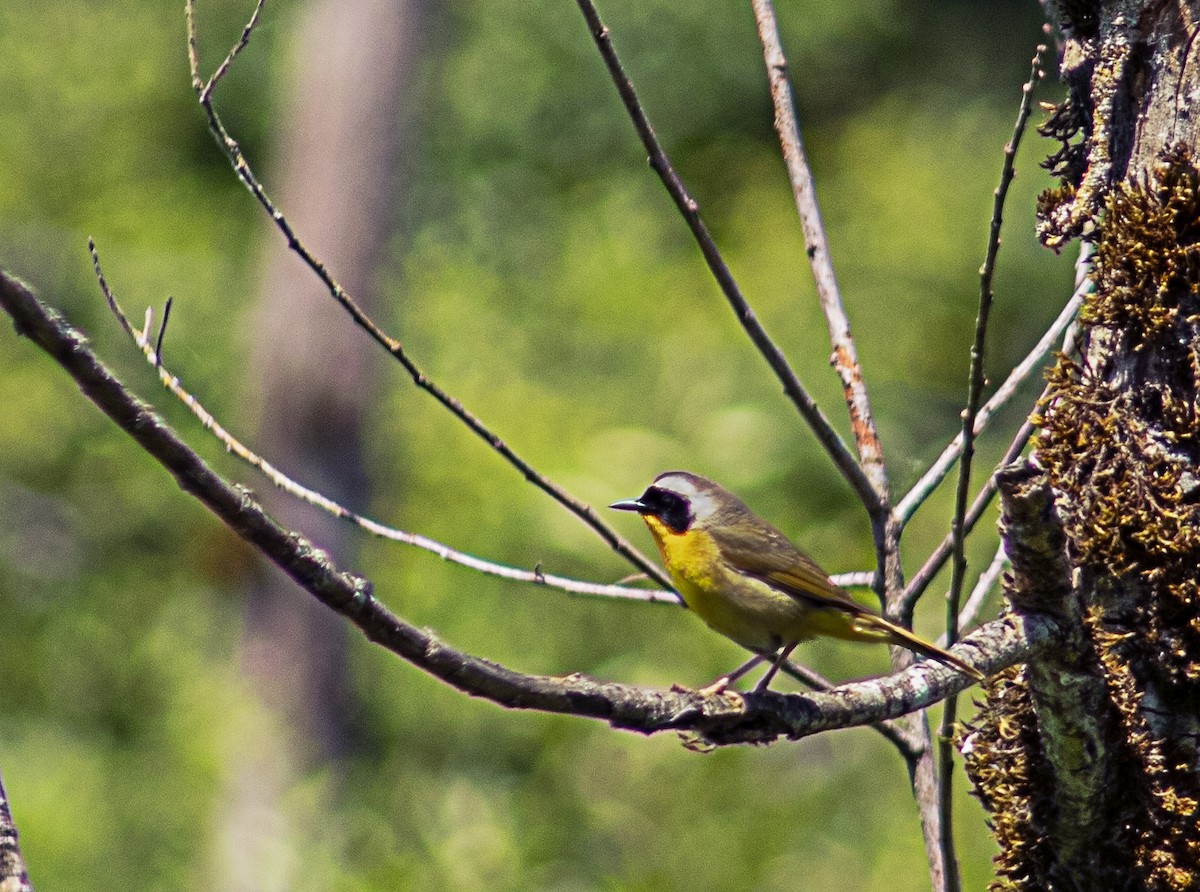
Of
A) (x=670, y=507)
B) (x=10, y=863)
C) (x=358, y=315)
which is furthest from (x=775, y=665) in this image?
(x=10, y=863)

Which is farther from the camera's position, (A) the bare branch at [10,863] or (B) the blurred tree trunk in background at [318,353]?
(B) the blurred tree trunk in background at [318,353]

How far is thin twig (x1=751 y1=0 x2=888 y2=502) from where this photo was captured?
9.70ft

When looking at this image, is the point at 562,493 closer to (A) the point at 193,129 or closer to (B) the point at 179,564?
(B) the point at 179,564

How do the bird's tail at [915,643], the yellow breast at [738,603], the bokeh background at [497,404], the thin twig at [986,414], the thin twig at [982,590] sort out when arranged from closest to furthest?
the bird's tail at [915,643], the thin twig at [986,414], the thin twig at [982,590], the yellow breast at [738,603], the bokeh background at [497,404]

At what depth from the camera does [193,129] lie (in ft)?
57.7

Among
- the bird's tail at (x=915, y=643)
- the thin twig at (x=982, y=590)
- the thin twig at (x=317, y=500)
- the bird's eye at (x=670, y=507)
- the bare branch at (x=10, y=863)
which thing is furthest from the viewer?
the bird's eye at (x=670, y=507)

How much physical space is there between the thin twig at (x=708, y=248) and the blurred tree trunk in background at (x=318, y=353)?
5.66m

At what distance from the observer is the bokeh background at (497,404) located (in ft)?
18.1

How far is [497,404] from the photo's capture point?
11.3 m

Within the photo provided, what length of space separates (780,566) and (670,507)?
18.8 inches

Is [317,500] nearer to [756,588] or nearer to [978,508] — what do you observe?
[756,588]

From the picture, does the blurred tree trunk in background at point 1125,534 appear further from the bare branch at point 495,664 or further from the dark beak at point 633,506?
the dark beak at point 633,506

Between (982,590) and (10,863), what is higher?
(982,590)

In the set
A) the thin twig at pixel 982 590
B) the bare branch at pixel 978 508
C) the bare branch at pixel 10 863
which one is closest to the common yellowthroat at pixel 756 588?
the bare branch at pixel 978 508
